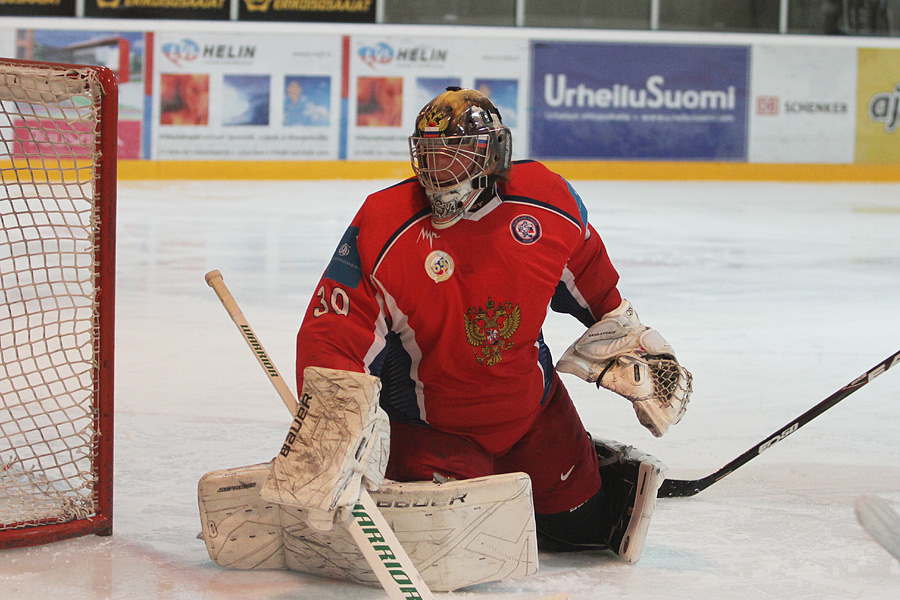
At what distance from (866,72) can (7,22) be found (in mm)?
8597

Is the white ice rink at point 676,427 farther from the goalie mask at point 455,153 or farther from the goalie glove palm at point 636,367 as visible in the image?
the goalie mask at point 455,153

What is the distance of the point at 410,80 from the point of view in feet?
36.9

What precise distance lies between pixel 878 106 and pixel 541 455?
10.6m

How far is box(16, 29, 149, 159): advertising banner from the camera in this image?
35.5ft

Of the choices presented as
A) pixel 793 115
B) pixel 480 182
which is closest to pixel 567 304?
pixel 480 182

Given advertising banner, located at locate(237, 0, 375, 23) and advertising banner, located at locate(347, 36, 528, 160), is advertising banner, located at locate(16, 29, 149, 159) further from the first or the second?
advertising banner, located at locate(347, 36, 528, 160)

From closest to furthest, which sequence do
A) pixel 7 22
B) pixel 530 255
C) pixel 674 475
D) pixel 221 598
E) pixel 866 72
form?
pixel 221 598, pixel 530 255, pixel 674 475, pixel 7 22, pixel 866 72

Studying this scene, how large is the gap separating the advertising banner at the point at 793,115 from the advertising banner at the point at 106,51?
6.09 m

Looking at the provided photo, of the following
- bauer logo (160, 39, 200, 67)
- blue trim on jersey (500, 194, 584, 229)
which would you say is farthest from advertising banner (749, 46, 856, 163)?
blue trim on jersey (500, 194, 584, 229)

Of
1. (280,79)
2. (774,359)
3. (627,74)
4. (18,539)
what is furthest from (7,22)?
(18,539)

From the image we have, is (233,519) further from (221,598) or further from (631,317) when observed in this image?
(631,317)

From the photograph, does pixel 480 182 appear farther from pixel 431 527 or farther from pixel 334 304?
pixel 431 527

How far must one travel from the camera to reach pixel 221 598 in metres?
1.86

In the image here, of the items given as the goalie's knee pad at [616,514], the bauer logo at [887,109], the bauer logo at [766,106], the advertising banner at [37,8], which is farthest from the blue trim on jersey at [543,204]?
the bauer logo at [887,109]
